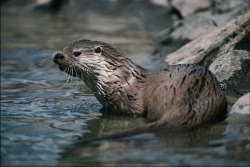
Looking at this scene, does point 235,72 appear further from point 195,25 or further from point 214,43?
point 195,25

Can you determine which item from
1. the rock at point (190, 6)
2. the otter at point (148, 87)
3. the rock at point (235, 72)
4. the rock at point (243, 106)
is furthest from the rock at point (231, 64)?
the rock at point (190, 6)

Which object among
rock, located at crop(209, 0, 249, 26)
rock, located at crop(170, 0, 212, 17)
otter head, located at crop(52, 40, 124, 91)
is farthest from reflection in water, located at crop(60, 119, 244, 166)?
rock, located at crop(170, 0, 212, 17)

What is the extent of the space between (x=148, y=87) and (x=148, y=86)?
0.06 feet

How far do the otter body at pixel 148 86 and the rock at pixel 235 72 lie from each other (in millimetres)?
961

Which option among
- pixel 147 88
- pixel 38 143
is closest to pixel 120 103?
pixel 147 88

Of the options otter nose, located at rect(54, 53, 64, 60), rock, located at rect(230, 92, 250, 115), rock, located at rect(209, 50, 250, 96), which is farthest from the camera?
rock, located at rect(209, 50, 250, 96)

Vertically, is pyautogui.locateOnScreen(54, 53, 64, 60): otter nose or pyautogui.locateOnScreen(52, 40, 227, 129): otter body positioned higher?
pyautogui.locateOnScreen(54, 53, 64, 60): otter nose

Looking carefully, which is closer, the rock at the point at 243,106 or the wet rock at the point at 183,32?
the rock at the point at 243,106

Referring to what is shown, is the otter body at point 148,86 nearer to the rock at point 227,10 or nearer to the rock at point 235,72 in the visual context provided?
the rock at point 235,72

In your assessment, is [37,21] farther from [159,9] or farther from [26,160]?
[26,160]

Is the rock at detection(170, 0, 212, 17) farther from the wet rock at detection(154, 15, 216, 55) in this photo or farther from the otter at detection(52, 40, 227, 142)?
the otter at detection(52, 40, 227, 142)

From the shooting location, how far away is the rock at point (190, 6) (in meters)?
10.3

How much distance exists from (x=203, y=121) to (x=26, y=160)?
142cm

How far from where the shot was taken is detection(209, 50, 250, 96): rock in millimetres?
6074
